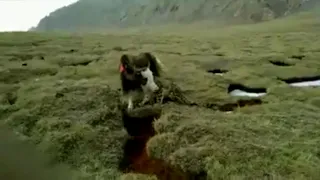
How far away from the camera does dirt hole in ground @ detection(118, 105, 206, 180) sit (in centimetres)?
1273

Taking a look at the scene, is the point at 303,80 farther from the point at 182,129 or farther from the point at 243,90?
the point at 182,129

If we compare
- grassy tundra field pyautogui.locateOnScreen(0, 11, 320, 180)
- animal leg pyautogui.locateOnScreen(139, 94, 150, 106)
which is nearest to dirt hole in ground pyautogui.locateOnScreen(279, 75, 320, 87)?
grassy tundra field pyautogui.locateOnScreen(0, 11, 320, 180)

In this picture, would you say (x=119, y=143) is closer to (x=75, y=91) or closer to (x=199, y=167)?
(x=199, y=167)

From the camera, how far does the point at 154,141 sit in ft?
46.2

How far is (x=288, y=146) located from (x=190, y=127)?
119 inches

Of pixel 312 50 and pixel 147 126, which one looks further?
pixel 312 50

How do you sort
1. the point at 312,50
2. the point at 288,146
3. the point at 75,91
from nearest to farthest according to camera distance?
the point at 288,146 < the point at 75,91 < the point at 312,50

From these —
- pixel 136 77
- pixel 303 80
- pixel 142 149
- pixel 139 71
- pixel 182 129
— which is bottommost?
pixel 303 80

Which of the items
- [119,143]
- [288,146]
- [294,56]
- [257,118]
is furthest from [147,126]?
[294,56]

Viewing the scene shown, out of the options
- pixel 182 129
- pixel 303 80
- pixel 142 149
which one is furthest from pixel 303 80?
pixel 142 149

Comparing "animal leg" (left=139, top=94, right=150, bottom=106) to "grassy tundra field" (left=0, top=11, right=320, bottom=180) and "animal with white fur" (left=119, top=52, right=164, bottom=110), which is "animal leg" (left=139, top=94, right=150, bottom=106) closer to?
"animal with white fur" (left=119, top=52, right=164, bottom=110)

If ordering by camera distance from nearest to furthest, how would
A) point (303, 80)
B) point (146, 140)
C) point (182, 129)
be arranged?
point (182, 129) → point (146, 140) → point (303, 80)

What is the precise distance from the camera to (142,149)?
1497 cm

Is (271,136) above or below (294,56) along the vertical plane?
above
